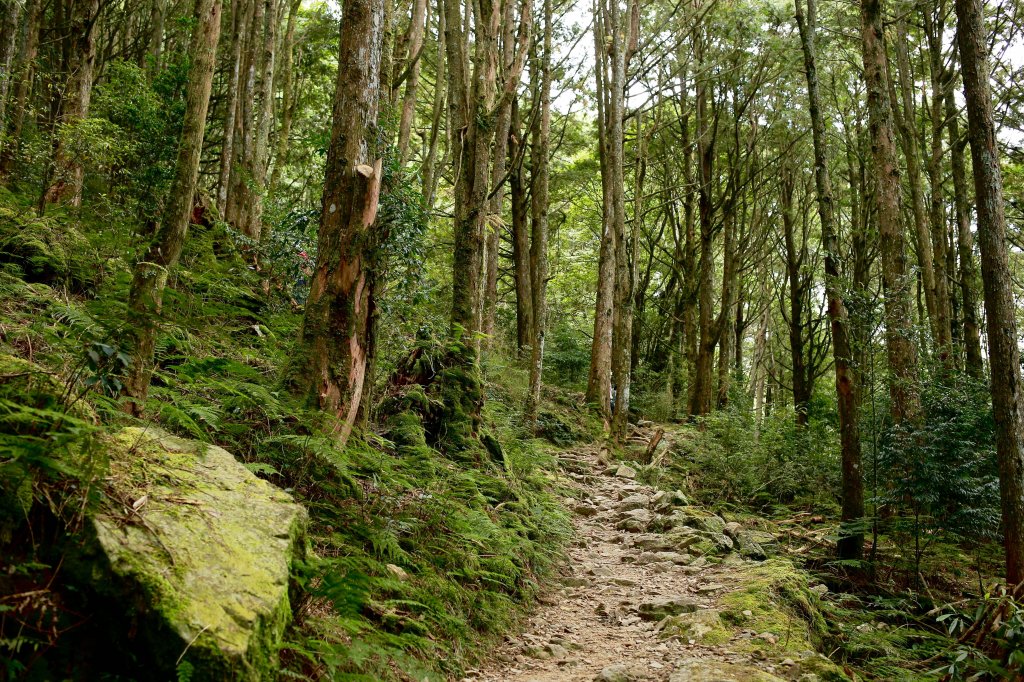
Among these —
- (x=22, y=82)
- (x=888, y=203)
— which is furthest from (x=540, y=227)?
(x=22, y=82)

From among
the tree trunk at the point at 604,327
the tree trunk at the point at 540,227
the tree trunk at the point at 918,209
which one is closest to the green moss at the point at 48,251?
the tree trunk at the point at 540,227

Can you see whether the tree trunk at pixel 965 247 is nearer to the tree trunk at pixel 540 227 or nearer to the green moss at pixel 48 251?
the tree trunk at pixel 540 227

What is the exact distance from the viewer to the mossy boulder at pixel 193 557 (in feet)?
6.82

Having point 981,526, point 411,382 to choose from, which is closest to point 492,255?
point 411,382

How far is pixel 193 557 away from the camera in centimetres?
237

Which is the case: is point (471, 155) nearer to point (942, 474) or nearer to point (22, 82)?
point (942, 474)

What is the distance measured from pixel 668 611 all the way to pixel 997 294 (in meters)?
4.60

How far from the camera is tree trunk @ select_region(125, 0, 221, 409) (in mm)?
3580

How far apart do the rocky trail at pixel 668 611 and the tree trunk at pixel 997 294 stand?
2040 millimetres

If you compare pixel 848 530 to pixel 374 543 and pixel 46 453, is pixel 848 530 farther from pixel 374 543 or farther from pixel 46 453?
pixel 46 453

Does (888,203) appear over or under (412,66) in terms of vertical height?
under

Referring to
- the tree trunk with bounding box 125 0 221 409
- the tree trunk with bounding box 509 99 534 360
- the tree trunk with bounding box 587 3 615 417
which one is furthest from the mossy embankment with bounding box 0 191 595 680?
the tree trunk with bounding box 509 99 534 360

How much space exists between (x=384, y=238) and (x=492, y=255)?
8.19m

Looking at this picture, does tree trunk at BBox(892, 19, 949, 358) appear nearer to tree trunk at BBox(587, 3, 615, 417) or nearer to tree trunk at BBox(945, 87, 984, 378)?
tree trunk at BBox(945, 87, 984, 378)
